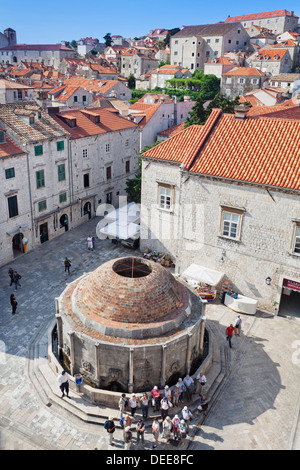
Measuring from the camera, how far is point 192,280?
26.9 m

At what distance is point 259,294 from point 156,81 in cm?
8058

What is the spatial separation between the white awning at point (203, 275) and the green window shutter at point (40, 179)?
15.0 meters

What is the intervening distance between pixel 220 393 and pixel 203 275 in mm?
8387

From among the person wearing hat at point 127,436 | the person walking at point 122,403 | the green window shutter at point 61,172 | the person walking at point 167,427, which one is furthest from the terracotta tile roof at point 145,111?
the person wearing hat at point 127,436

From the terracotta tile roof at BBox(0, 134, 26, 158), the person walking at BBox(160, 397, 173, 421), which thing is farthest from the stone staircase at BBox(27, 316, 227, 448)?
the terracotta tile roof at BBox(0, 134, 26, 158)

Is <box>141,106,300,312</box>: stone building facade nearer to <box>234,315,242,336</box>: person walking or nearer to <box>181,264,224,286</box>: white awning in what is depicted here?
<box>181,264,224,286</box>: white awning

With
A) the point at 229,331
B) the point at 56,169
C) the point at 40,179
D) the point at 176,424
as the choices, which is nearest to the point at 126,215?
the point at 56,169

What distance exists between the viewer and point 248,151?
953 inches

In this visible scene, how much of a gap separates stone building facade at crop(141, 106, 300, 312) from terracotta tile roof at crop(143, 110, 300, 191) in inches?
2.2

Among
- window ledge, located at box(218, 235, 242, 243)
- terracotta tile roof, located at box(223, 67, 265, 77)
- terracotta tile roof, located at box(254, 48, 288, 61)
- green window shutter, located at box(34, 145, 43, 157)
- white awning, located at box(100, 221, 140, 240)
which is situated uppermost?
terracotta tile roof, located at box(254, 48, 288, 61)

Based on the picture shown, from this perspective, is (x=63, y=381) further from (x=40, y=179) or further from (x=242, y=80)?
(x=242, y=80)

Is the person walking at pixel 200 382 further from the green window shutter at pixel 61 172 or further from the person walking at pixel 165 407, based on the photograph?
the green window shutter at pixel 61 172

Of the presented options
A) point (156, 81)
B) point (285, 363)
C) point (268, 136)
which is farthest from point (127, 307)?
point (156, 81)

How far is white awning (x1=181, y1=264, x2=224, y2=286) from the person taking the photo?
24984 mm
